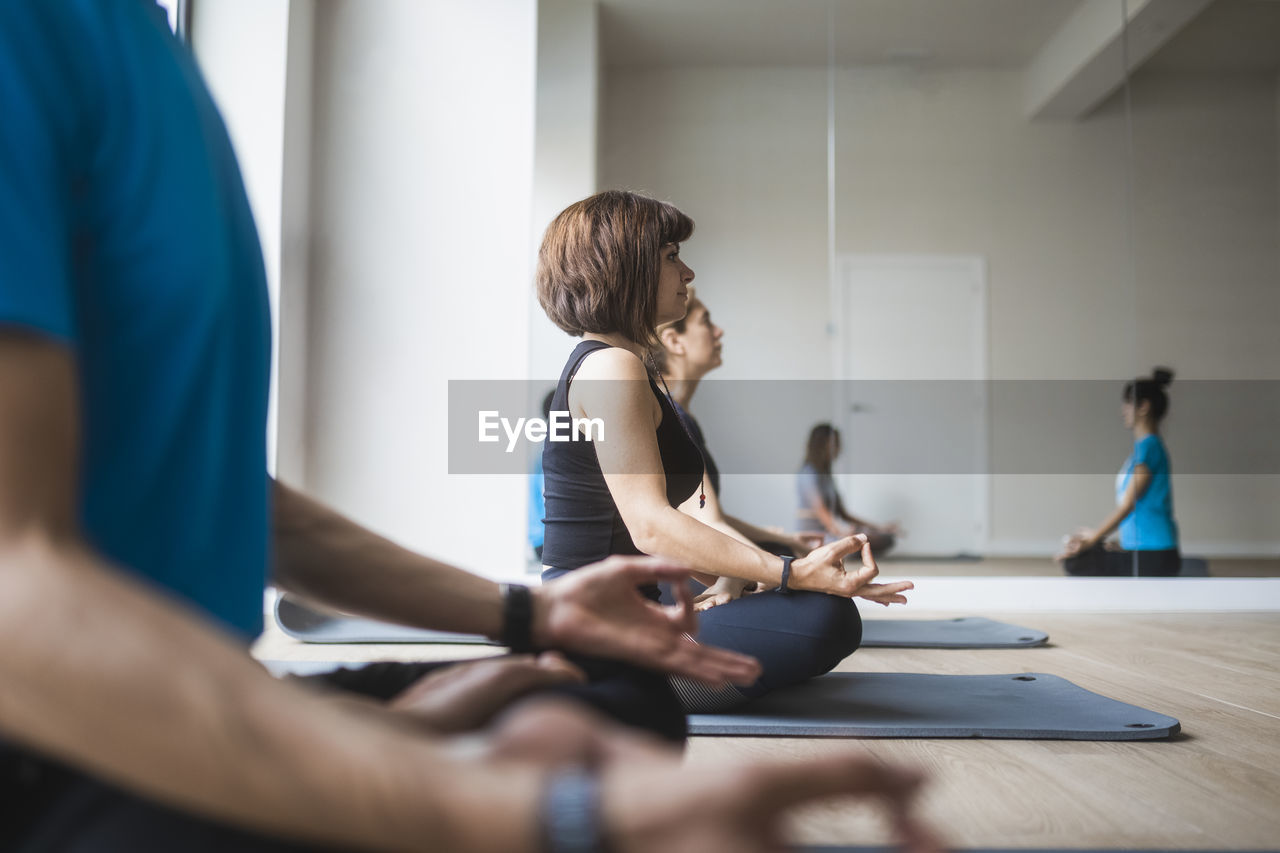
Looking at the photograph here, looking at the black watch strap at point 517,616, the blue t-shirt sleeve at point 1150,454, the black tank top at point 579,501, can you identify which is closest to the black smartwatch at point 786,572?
the black tank top at point 579,501

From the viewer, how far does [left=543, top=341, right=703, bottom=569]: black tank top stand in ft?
5.92

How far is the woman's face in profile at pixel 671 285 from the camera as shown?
1924mm

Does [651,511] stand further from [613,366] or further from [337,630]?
[337,630]

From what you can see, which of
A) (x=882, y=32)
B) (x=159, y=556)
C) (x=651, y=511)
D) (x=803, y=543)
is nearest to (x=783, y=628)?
(x=651, y=511)

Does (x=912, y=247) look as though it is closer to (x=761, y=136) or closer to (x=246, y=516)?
(x=761, y=136)

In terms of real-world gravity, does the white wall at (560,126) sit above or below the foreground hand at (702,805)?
above

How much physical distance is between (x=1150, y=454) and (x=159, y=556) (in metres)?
5.10

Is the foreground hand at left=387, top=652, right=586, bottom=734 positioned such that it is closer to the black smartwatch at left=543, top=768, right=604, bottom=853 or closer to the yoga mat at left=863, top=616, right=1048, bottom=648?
the black smartwatch at left=543, top=768, right=604, bottom=853

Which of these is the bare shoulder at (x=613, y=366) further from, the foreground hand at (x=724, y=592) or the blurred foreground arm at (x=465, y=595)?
the blurred foreground arm at (x=465, y=595)

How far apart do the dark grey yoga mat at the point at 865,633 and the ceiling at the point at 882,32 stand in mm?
2971

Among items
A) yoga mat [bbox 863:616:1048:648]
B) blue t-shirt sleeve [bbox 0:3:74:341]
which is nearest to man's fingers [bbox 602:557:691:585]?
blue t-shirt sleeve [bbox 0:3:74:341]

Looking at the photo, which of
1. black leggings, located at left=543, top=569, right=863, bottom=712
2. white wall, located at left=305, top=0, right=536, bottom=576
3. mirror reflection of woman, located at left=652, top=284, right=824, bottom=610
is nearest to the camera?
black leggings, located at left=543, top=569, right=863, bottom=712

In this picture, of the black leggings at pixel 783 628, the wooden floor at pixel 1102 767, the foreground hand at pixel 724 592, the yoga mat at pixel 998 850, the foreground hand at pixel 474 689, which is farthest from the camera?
the foreground hand at pixel 724 592

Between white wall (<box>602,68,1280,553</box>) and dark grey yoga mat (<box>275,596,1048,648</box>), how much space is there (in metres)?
1.45
